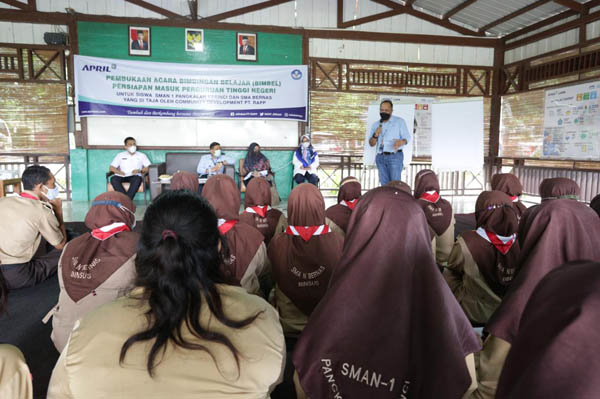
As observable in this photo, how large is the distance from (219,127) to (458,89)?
4.62m

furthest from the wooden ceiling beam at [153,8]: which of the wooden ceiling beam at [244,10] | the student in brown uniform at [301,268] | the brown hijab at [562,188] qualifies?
the brown hijab at [562,188]

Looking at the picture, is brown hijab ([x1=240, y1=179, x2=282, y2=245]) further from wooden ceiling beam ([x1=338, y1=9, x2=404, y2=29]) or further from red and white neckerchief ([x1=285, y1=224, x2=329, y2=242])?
wooden ceiling beam ([x1=338, y1=9, x2=404, y2=29])

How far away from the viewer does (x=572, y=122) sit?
606 centimetres

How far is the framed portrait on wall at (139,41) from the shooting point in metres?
6.50

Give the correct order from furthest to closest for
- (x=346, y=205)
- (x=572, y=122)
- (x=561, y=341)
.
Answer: (x=572, y=122) → (x=346, y=205) → (x=561, y=341)

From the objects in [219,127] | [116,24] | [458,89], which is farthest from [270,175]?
[458,89]

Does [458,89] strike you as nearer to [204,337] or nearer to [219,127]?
[219,127]

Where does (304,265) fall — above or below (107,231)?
below

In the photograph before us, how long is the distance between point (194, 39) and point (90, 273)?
19.1 ft

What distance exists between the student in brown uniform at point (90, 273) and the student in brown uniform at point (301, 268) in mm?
703

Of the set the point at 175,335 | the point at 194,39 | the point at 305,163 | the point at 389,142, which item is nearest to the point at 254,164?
the point at 305,163

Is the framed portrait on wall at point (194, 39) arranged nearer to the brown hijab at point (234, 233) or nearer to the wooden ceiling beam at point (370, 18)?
the wooden ceiling beam at point (370, 18)

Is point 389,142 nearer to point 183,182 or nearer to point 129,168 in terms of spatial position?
point 183,182

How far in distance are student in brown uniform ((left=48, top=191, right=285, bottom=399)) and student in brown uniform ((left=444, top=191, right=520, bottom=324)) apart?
1525 mm
